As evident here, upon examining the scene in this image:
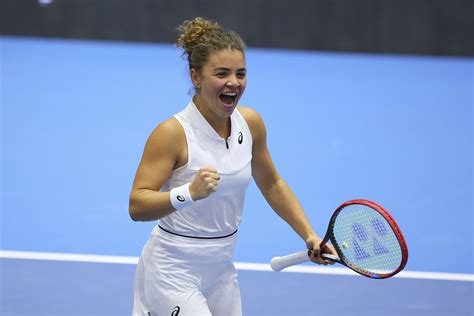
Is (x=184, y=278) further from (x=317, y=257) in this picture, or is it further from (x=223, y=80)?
(x=223, y=80)

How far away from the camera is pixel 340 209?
3.72 metres

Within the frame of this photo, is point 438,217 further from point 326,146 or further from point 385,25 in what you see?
point 385,25

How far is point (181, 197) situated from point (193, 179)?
0.46ft

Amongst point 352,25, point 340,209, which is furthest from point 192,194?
point 352,25

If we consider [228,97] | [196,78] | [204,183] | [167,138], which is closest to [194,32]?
[196,78]

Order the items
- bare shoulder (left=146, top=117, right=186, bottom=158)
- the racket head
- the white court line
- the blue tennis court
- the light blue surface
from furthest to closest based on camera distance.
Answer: the light blue surface
the white court line
the blue tennis court
the racket head
bare shoulder (left=146, top=117, right=186, bottom=158)

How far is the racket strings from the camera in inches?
146

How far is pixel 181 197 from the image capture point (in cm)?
327

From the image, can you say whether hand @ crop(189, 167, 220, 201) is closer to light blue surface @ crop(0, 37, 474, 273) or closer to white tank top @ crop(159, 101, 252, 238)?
white tank top @ crop(159, 101, 252, 238)

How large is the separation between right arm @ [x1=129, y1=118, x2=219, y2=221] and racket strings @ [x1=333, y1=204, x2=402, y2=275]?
0.75 m

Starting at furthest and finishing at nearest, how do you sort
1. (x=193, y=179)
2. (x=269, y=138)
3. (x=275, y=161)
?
(x=269, y=138)
(x=275, y=161)
(x=193, y=179)

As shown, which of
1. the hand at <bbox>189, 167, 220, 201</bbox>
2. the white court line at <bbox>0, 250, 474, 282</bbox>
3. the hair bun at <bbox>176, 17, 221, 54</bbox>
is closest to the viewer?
the hand at <bbox>189, 167, 220, 201</bbox>

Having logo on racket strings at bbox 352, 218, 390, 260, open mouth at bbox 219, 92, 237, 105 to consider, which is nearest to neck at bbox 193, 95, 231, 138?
open mouth at bbox 219, 92, 237, 105

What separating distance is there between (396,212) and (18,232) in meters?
3.00
